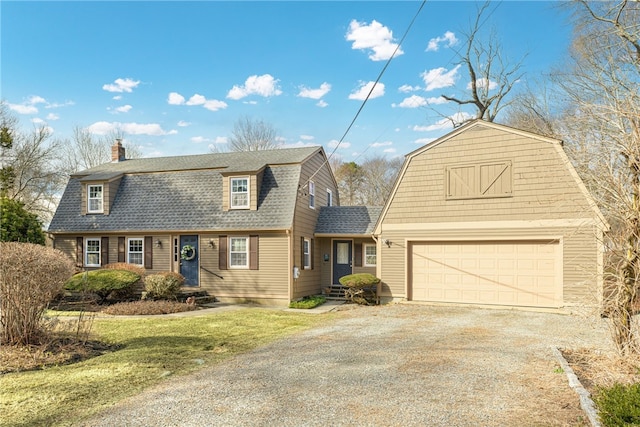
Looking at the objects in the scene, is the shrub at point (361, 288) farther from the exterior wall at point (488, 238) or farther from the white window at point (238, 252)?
the white window at point (238, 252)

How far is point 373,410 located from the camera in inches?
182

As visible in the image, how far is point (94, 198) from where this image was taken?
18.0 meters

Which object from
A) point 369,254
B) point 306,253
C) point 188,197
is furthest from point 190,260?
point 369,254

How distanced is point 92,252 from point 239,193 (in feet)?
22.7

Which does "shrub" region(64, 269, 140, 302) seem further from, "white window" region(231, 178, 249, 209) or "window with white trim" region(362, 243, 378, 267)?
"window with white trim" region(362, 243, 378, 267)

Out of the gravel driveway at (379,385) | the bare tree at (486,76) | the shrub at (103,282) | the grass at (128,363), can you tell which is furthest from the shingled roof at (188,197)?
the bare tree at (486,76)

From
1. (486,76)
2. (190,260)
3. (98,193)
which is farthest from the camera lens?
(486,76)

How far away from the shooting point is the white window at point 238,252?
1581 centimetres

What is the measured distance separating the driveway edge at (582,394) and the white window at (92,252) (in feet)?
55.6

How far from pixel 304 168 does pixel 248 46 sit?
4978mm

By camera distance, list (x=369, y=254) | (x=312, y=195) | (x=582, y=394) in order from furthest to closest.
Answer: (x=312, y=195) < (x=369, y=254) < (x=582, y=394)

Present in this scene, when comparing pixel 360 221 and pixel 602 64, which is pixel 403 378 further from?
pixel 602 64

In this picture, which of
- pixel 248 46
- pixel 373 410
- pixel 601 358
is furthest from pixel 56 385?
pixel 248 46

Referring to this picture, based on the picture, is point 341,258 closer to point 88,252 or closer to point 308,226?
point 308,226
